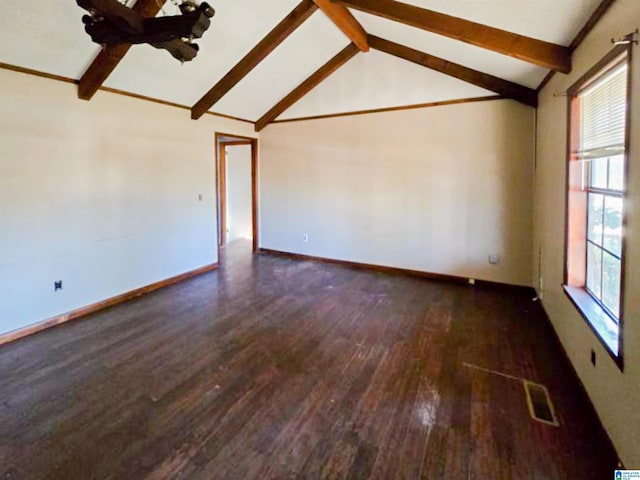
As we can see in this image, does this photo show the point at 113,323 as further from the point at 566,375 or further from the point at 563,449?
the point at 566,375

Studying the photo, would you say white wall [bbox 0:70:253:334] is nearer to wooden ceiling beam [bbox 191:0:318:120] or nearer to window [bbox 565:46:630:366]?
wooden ceiling beam [bbox 191:0:318:120]

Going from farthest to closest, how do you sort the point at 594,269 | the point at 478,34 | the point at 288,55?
the point at 288,55
the point at 478,34
the point at 594,269

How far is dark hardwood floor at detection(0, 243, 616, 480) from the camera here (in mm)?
1752

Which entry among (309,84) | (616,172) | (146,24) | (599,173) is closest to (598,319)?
(616,172)

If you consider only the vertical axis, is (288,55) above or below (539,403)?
above

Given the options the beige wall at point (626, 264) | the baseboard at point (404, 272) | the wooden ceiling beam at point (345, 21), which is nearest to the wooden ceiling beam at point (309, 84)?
the wooden ceiling beam at point (345, 21)

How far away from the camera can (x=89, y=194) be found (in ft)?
12.2

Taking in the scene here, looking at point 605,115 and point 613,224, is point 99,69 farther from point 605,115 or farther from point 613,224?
point 613,224

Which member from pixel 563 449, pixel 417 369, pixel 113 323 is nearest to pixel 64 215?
pixel 113 323

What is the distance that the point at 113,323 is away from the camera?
3492 mm

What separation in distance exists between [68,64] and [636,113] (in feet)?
14.1

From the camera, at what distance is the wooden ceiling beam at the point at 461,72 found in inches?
155

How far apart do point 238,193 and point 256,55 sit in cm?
442

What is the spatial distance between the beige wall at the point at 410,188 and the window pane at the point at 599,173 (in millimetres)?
1766
